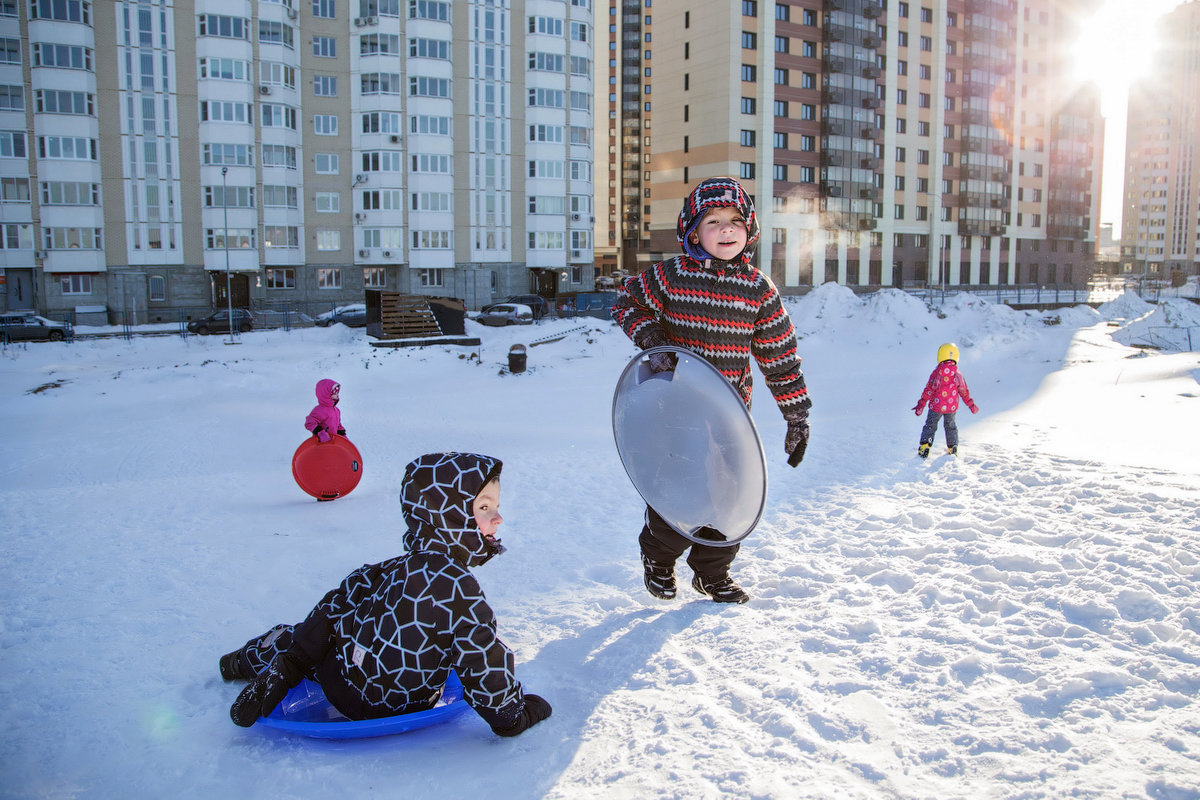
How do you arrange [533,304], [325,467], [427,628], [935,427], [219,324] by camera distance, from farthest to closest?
[533,304], [219,324], [935,427], [325,467], [427,628]

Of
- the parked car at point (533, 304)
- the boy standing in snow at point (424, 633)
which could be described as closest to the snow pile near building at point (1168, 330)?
the boy standing in snow at point (424, 633)

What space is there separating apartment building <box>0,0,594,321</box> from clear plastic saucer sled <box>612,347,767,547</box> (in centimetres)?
4369

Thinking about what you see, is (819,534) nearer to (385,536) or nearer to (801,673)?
(801,673)

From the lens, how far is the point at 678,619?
4402mm

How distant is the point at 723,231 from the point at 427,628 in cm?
250

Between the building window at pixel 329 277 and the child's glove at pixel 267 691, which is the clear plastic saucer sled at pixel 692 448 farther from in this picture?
the building window at pixel 329 277

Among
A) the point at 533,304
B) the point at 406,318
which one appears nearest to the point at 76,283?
the point at 533,304

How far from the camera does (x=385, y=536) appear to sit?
611 cm

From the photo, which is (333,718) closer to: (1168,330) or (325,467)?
(325,467)

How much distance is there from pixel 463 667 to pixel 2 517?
5.70 m

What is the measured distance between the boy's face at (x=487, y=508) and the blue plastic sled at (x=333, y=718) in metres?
0.74

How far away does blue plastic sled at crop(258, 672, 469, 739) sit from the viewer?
311 centimetres

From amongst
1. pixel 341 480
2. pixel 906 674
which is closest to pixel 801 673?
pixel 906 674

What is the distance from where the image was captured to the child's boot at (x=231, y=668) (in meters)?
3.61
